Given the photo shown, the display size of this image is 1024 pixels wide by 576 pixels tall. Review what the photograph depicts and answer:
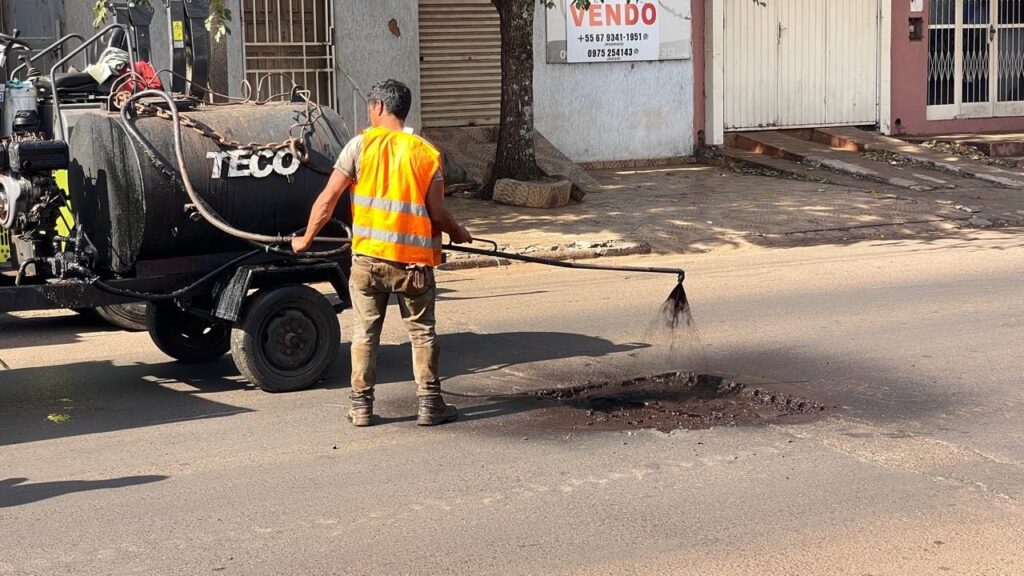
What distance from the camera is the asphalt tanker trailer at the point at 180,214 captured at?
6879mm

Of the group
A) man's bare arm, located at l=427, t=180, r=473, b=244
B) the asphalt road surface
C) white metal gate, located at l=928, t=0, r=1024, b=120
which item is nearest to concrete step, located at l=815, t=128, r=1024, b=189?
white metal gate, located at l=928, t=0, r=1024, b=120

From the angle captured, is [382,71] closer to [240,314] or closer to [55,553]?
[240,314]

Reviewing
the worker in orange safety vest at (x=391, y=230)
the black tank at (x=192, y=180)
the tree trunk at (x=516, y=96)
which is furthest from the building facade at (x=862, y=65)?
the worker in orange safety vest at (x=391, y=230)

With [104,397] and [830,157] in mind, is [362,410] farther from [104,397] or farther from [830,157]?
[830,157]

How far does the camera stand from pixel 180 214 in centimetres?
711

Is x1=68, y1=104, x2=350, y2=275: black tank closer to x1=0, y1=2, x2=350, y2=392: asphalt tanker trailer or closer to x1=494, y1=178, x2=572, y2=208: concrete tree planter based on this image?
x1=0, y1=2, x2=350, y2=392: asphalt tanker trailer

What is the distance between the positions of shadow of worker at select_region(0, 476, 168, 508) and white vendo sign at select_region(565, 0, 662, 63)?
44.5ft

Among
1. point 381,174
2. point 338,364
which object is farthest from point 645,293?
point 381,174

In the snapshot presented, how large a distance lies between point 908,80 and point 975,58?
155 centimetres

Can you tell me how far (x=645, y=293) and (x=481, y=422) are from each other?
13.9 ft

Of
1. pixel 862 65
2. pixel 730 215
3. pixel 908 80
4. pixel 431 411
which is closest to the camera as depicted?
pixel 431 411

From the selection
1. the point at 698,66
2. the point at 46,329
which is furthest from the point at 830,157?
the point at 46,329

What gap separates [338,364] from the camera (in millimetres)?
8070

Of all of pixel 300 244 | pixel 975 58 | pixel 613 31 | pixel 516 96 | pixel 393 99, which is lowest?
pixel 300 244
